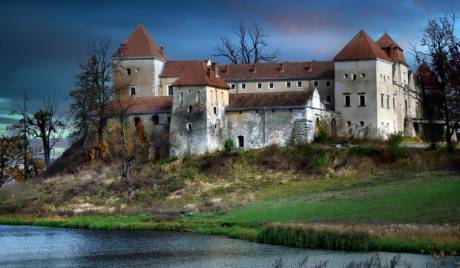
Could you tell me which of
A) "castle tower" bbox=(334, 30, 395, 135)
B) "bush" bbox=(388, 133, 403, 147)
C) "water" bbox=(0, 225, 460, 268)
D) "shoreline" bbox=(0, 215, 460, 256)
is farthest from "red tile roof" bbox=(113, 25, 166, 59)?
"water" bbox=(0, 225, 460, 268)

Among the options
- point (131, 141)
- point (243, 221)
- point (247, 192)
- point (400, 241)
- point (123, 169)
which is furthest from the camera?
point (131, 141)

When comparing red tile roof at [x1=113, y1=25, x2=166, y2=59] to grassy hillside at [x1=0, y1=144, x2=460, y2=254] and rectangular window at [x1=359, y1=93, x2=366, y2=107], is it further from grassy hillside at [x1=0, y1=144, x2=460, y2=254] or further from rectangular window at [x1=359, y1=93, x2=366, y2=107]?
rectangular window at [x1=359, y1=93, x2=366, y2=107]

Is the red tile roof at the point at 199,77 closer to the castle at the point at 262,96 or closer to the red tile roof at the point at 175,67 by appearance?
the castle at the point at 262,96

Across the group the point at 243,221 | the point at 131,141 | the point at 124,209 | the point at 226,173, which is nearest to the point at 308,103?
the point at 226,173

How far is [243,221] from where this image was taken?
4634 centimetres

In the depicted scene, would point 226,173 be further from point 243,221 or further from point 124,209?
point 243,221

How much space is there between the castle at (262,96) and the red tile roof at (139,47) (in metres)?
0.09

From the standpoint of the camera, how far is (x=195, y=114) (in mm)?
70812

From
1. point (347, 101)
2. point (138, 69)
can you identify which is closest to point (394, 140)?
point (347, 101)

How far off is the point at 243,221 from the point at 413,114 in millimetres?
39757

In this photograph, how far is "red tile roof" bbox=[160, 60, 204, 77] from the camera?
81.5 metres

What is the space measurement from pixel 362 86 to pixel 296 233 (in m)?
38.2

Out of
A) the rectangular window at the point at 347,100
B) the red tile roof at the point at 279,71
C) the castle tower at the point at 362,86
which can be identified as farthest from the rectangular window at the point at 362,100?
the red tile roof at the point at 279,71

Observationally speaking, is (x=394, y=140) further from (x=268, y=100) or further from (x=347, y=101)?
(x=268, y=100)
